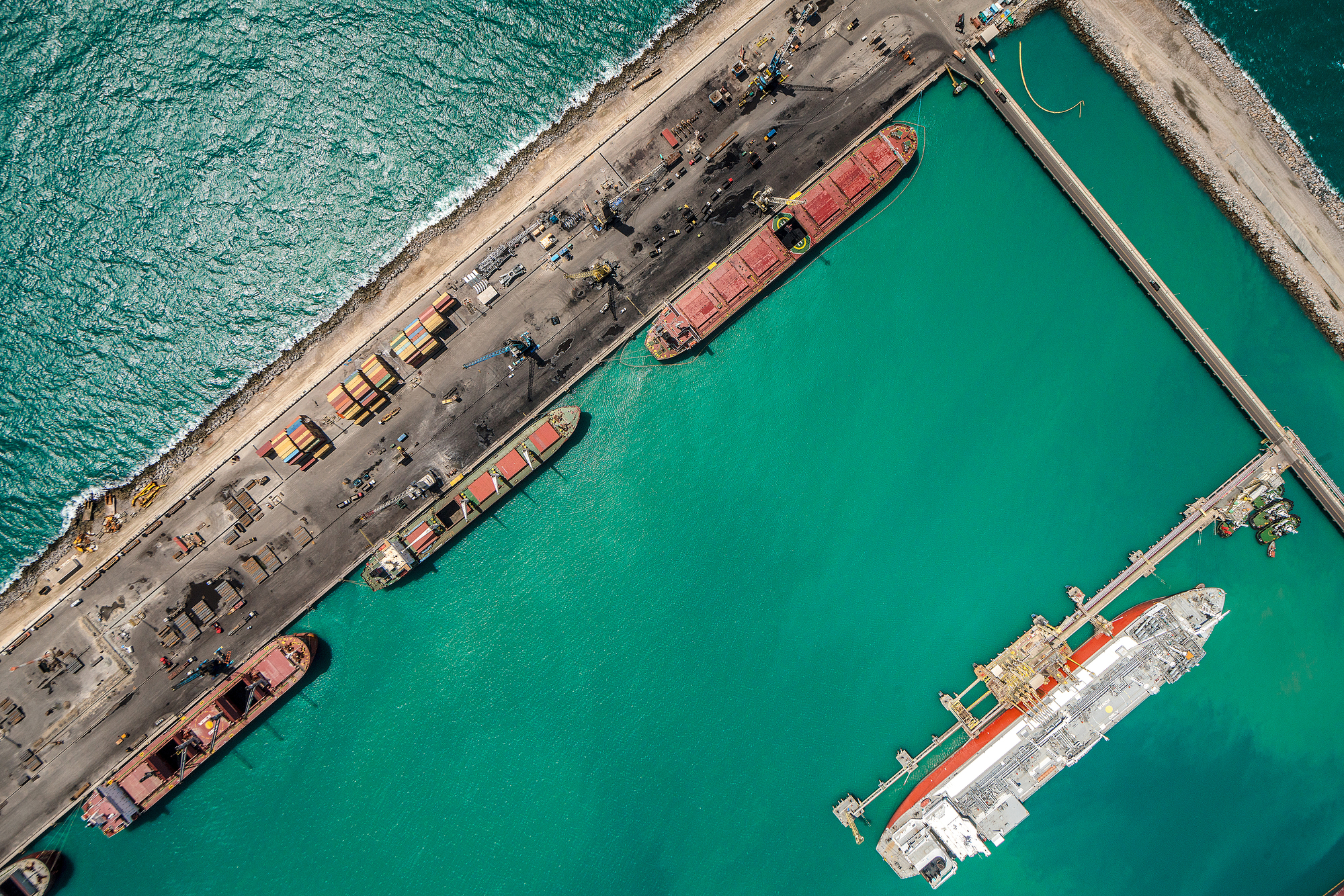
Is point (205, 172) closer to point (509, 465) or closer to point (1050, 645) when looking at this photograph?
point (509, 465)

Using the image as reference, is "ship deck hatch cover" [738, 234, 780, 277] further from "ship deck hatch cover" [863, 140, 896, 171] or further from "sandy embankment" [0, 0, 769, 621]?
"sandy embankment" [0, 0, 769, 621]

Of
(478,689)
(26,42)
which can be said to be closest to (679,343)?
(478,689)

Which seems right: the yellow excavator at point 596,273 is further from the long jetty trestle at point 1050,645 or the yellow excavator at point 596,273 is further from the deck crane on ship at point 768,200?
the long jetty trestle at point 1050,645

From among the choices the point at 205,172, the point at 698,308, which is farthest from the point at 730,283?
the point at 205,172

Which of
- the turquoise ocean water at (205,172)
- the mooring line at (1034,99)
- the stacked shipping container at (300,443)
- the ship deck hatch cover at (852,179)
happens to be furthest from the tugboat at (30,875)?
the mooring line at (1034,99)

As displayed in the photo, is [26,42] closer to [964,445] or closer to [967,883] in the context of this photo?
[964,445]

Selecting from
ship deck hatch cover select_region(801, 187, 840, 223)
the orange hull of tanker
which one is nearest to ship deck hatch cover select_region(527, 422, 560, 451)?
ship deck hatch cover select_region(801, 187, 840, 223)

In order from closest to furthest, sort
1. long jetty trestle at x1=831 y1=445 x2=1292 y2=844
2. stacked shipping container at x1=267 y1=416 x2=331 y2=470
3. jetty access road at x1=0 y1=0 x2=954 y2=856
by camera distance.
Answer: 1. stacked shipping container at x1=267 y1=416 x2=331 y2=470
2. jetty access road at x1=0 y1=0 x2=954 y2=856
3. long jetty trestle at x1=831 y1=445 x2=1292 y2=844
